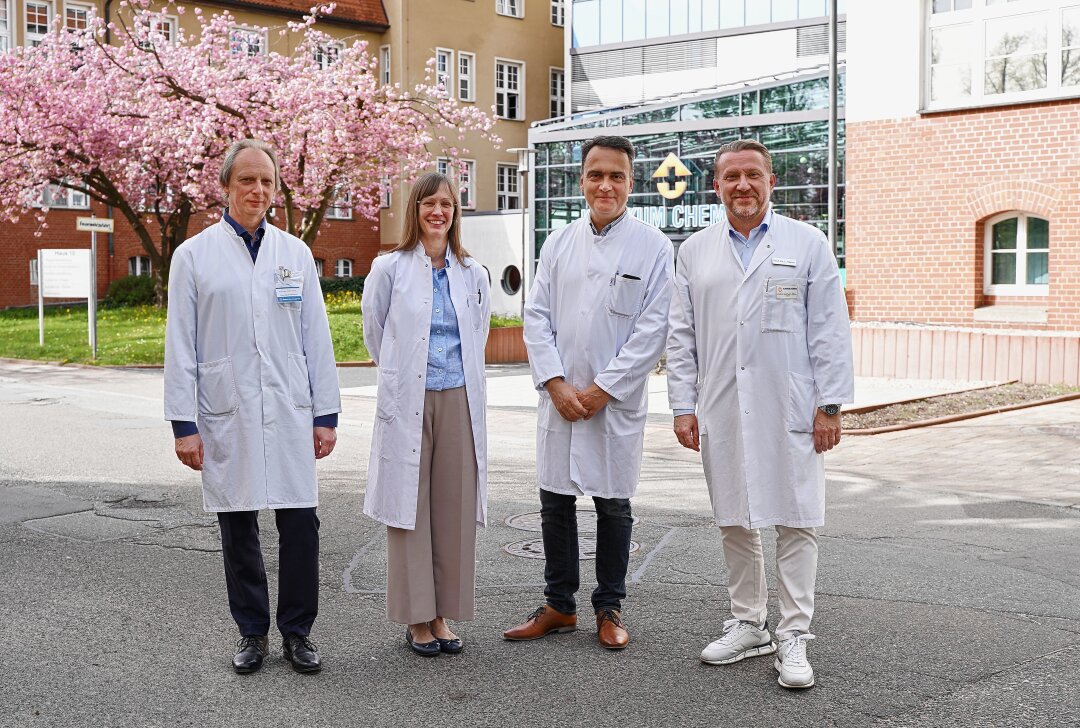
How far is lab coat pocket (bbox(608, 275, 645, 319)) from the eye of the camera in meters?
5.32

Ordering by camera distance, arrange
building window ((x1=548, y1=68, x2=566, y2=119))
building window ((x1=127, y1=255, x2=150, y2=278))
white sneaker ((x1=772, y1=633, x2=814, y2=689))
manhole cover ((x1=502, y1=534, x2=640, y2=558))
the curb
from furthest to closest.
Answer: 1. building window ((x1=548, y1=68, x2=566, y2=119))
2. building window ((x1=127, y1=255, x2=150, y2=278))
3. the curb
4. manhole cover ((x1=502, y1=534, x2=640, y2=558))
5. white sneaker ((x1=772, y1=633, x2=814, y2=689))

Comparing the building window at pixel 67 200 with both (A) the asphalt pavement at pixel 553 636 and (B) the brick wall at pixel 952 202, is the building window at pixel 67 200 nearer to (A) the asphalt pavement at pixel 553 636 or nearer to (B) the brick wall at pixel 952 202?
(B) the brick wall at pixel 952 202

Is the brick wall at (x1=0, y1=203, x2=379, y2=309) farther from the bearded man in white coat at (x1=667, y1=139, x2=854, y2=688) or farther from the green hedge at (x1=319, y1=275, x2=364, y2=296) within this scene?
the bearded man in white coat at (x1=667, y1=139, x2=854, y2=688)

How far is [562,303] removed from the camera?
5.42 metres

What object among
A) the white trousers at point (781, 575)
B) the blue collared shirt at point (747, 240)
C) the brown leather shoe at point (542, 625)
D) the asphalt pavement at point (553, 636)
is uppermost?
the blue collared shirt at point (747, 240)

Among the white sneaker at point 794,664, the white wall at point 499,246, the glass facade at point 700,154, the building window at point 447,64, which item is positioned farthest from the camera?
the building window at point 447,64

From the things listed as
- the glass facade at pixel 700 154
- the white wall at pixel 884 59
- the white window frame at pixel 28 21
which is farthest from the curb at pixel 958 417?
the white window frame at pixel 28 21

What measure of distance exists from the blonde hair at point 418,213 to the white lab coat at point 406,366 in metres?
0.04

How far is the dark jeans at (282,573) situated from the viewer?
5008 millimetres

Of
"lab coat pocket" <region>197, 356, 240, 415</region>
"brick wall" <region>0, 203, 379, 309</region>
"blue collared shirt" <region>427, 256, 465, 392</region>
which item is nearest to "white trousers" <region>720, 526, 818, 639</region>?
"blue collared shirt" <region>427, 256, 465, 392</region>

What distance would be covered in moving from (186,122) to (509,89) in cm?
2125

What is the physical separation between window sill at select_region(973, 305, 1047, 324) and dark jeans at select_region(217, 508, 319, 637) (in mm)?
17350

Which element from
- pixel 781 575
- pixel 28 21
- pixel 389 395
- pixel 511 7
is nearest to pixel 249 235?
pixel 389 395

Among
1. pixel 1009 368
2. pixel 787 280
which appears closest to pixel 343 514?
pixel 787 280
